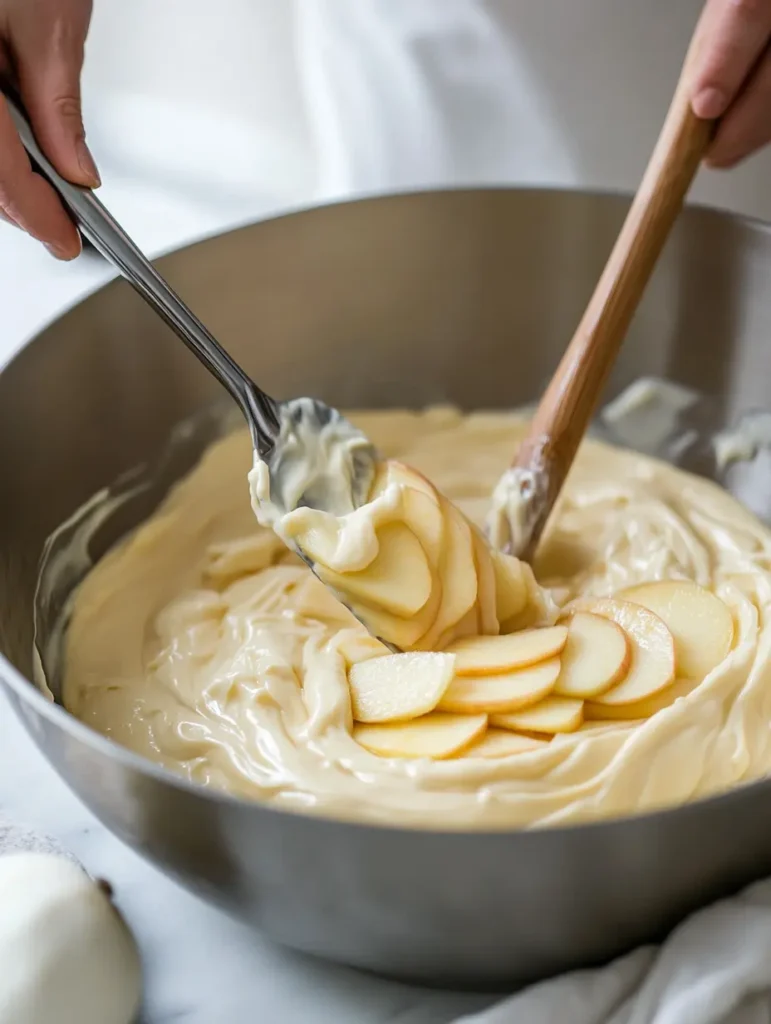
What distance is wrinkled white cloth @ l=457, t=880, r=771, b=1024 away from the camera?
106cm

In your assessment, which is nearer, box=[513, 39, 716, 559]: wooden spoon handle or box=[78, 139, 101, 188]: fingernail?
box=[78, 139, 101, 188]: fingernail

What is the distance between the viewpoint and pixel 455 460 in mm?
1855

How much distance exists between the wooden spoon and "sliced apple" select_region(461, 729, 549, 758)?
34 cm

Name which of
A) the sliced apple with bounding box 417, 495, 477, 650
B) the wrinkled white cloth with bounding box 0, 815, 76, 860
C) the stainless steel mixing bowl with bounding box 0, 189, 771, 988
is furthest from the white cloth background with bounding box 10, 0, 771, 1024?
the wrinkled white cloth with bounding box 0, 815, 76, 860

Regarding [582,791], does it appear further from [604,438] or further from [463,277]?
[463,277]

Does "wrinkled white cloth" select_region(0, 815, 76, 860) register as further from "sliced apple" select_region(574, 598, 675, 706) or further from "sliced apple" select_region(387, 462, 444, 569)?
"sliced apple" select_region(574, 598, 675, 706)

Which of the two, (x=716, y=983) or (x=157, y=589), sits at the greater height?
(x=157, y=589)

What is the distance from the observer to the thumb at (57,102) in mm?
1290

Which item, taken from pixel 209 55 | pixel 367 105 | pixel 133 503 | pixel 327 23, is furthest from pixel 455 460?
pixel 209 55

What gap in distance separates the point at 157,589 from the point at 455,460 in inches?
19.7

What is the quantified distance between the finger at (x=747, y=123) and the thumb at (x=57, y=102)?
0.78 m

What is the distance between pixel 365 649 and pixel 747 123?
810 mm

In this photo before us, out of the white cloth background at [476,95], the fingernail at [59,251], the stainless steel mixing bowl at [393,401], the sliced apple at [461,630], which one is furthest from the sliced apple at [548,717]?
the white cloth background at [476,95]

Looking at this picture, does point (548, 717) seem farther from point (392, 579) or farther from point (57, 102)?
point (57, 102)
